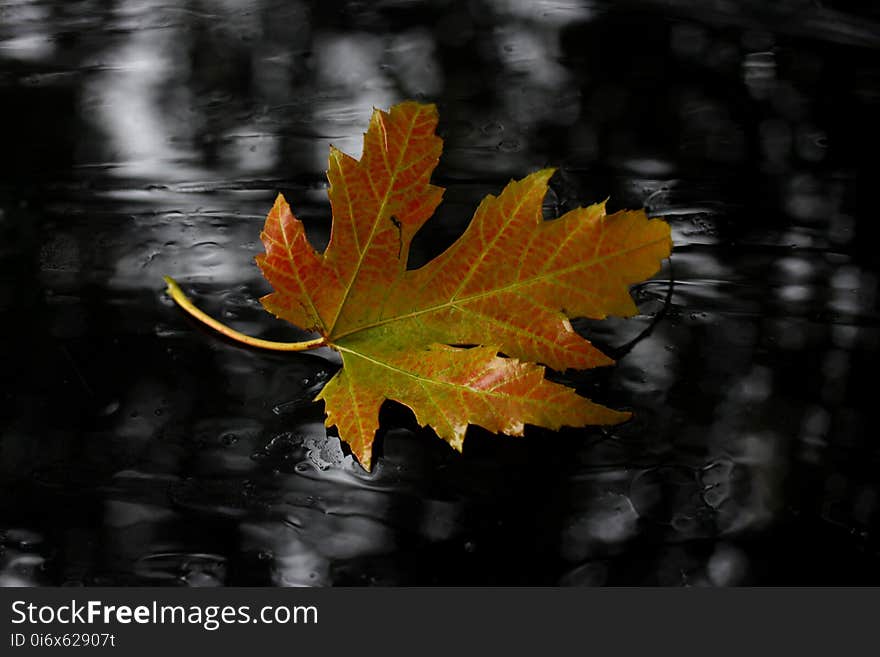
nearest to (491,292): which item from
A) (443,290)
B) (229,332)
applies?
(443,290)

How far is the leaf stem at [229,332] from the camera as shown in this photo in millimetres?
486

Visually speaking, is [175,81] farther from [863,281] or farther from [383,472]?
[863,281]

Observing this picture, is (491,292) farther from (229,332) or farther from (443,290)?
(229,332)

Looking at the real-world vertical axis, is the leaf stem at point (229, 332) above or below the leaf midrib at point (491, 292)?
below

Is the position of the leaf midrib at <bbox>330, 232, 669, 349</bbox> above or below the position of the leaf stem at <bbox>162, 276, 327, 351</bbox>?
above

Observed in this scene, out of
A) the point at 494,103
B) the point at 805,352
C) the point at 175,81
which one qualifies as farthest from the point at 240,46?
the point at 805,352

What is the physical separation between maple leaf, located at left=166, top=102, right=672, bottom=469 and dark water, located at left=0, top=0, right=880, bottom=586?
3 cm

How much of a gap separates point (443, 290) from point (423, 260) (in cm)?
6

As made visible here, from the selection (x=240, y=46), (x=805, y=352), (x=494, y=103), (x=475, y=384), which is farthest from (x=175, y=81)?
(x=805, y=352)

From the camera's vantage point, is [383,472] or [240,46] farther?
[240,46]

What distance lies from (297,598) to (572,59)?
385 mm

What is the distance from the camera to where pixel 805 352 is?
501mm

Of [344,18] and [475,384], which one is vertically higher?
[344,18]

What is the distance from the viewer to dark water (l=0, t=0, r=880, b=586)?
454mm
